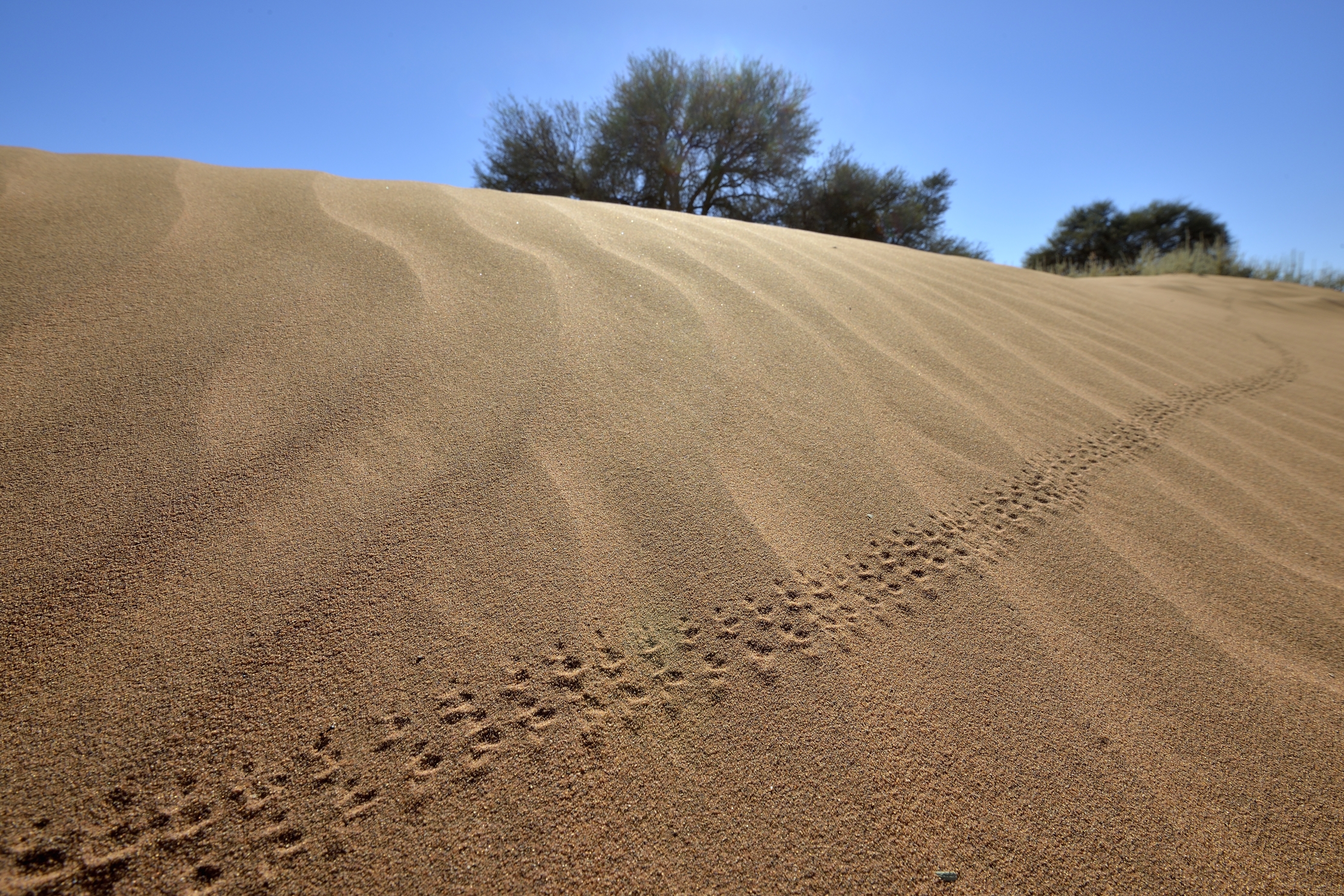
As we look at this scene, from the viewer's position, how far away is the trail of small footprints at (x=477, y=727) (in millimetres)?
590

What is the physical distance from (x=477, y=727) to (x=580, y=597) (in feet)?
0.80

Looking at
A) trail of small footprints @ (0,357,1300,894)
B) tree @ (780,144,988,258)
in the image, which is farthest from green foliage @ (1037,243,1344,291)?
trail of small footprints @ (0,357,1300,894)

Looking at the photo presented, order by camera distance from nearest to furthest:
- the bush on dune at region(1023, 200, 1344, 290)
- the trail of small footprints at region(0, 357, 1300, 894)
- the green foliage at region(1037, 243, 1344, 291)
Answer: the trail of small footprints at region(0, 357, 1300, 894), the green foliage at region(1037, 243, 1344, 291), the bush on dune at region(1023, 200, 1344, 290)

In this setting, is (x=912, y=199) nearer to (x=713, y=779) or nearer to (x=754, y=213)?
(x=754, y=213)

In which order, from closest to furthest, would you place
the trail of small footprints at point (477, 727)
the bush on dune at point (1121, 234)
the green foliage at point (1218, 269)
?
1. the trail of small footprints at point (477, 727)
2. the green foliage at point (1218, 269)
3. the bush on dune at point (1121, 234)

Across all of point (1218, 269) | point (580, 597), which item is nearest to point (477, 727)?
point (580, 597)

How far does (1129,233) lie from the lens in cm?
1220

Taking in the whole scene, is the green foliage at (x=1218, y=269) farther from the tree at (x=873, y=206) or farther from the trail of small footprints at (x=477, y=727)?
the trail of small footprints at (x=477, y=727)

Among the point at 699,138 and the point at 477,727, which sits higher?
the point at 699,138

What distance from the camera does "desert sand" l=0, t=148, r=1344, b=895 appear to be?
0.66 metres

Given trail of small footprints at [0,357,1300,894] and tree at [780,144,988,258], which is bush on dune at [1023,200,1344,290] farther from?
trail of small footprints at [0,357,1300,894]

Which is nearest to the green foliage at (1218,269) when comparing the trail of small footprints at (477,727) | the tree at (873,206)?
the tree at (873,206)

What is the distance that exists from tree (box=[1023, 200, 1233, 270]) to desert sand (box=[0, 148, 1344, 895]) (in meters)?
12.9

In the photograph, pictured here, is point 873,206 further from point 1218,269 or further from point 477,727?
point 477,727
